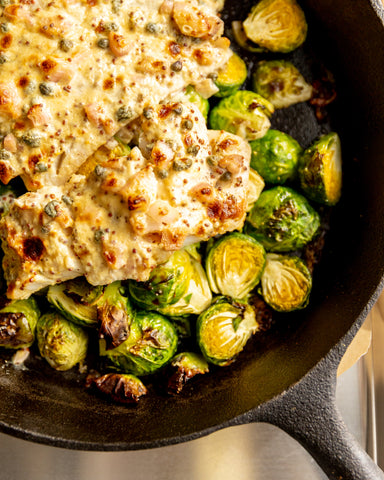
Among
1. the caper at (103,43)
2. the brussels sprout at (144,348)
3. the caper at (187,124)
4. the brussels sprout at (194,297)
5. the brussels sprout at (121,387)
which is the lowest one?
the brussels sprout at (121,387)

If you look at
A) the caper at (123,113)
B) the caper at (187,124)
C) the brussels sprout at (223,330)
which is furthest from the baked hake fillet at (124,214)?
the brussels sprout at (223,330)

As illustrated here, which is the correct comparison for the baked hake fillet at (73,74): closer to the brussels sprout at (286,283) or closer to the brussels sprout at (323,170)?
the brussels sprout at (323,170)

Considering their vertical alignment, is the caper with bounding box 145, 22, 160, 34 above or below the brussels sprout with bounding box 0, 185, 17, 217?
above

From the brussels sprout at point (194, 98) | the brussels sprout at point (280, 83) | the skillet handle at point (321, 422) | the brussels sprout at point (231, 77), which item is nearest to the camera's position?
the skillet handle at point (321, 422)

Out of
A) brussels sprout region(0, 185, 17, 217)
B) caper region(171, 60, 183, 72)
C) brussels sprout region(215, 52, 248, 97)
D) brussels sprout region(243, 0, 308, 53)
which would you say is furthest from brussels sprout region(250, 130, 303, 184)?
brussels sprout region(0, 185, 17, 217)

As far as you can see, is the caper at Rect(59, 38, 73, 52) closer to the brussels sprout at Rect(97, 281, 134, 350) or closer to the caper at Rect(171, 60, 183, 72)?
the caper at Rect(171, 60, 183, 72)

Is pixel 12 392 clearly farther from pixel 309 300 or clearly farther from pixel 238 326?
pixel 309 300

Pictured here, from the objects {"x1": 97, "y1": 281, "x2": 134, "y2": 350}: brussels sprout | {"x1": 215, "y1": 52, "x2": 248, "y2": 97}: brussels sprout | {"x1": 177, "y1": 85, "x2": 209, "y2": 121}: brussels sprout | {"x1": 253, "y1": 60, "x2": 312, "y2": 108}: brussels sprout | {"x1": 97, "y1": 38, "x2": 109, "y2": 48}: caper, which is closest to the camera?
{"x1": 97, "y1": 38, "x2": 109, "y2": 48}: caper
